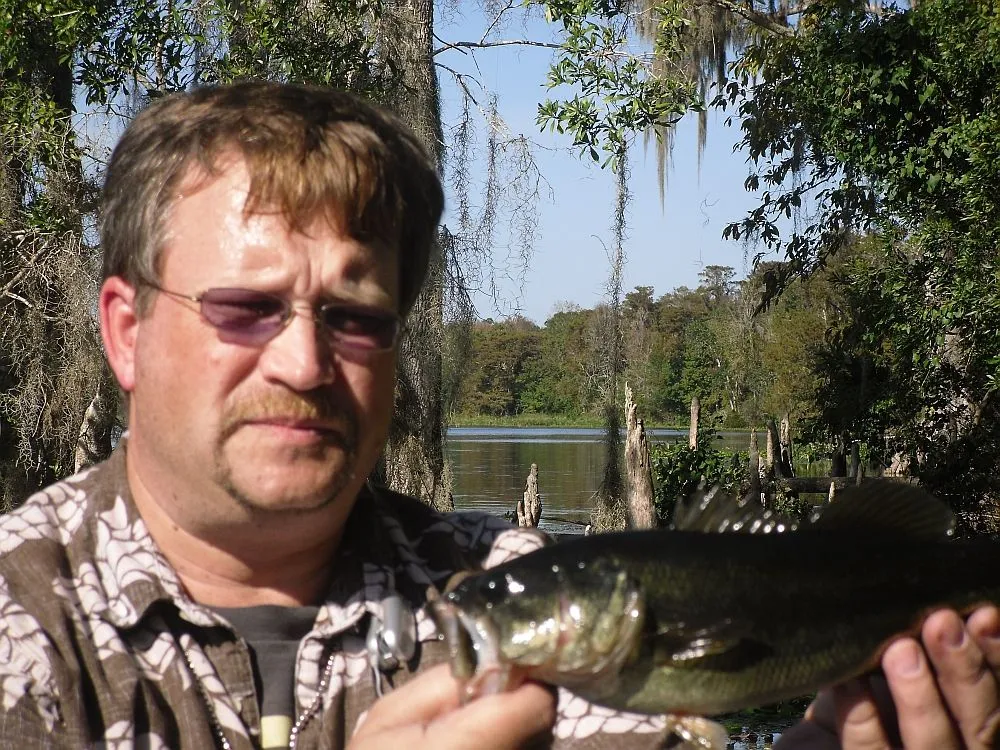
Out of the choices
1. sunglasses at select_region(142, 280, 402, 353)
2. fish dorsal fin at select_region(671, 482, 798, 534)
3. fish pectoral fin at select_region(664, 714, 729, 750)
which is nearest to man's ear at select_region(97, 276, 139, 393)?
sunglasses at select_region(142, 280, 402, 353)

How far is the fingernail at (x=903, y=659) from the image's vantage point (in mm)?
2199

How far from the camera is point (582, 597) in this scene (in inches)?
72.6

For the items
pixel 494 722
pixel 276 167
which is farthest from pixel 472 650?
pixel 276 167

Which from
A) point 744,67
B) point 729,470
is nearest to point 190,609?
point 744,67

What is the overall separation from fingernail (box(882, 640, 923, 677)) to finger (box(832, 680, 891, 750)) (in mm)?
115

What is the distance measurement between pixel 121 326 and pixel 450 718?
3.74 feet

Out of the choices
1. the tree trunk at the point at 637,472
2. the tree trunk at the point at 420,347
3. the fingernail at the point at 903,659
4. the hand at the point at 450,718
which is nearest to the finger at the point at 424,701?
the hand at the point at 450,718

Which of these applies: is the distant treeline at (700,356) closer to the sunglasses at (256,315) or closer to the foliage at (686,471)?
the foliage at (686,471)

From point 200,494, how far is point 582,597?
83cm

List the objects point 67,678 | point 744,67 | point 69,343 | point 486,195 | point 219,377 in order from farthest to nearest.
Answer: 1. point 744,67
2. point 486,195
3. point 69,343
4. point 219,377
5. point 67,678

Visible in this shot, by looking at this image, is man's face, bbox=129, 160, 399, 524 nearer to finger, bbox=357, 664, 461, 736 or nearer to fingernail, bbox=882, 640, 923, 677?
finger, bbox=357, 664, 461, 736

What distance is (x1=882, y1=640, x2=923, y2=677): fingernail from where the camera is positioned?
220cm

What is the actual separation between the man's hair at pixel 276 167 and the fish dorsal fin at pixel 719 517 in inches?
30.4

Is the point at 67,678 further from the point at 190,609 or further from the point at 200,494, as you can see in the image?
the point at 200,494
